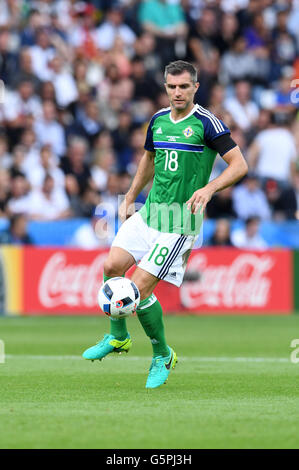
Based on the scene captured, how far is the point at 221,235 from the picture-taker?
1741 cm

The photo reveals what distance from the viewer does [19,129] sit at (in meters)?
17.9

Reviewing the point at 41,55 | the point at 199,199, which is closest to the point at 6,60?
the point at 41,55

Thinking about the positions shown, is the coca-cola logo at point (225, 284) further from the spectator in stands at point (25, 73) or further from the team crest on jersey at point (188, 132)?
the team crest on jersey at point (188, 132)

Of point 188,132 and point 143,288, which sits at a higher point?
point 188,132

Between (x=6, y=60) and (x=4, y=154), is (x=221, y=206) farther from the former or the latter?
(x=6, y=60)

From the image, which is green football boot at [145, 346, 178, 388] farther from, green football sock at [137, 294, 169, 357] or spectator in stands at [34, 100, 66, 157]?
spectator in stands at [34, 100, 66, 157]

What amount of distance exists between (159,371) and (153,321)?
0.41 meters

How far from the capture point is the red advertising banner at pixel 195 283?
55.1 feet

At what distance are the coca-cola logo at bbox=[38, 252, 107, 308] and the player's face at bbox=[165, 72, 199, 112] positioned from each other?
30.0 ft

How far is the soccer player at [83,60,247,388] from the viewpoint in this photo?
7.86 m

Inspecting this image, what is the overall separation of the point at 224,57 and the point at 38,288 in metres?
7.34

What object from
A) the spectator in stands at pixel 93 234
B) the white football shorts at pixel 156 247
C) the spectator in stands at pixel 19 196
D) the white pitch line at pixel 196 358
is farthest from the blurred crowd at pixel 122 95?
the white football shorts at pixel 156 247
